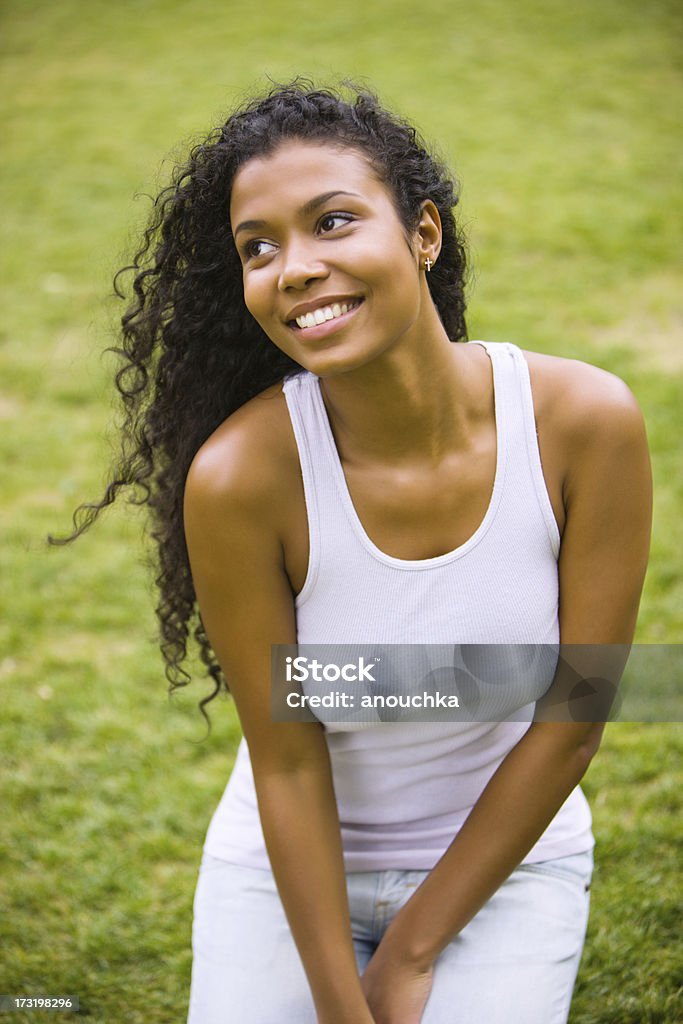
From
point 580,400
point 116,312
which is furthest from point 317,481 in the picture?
point 116,312

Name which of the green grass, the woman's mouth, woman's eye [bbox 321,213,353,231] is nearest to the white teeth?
the woman's mouth

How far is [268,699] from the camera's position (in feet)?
6.64

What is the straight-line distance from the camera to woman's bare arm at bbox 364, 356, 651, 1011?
1.93m

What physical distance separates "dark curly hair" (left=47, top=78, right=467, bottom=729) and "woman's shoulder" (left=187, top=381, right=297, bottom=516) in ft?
0.58

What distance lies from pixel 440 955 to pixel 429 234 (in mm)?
1399

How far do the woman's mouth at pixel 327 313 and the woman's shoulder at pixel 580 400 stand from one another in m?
0.42

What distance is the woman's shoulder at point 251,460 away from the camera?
6.40 feet

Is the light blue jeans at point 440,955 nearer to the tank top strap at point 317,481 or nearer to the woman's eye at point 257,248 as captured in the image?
the tank top strap at point 317,481

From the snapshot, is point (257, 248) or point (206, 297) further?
point (206, 297)

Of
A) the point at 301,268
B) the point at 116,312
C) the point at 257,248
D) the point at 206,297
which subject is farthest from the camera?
the point at 116,312

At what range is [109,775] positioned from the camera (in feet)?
10.9

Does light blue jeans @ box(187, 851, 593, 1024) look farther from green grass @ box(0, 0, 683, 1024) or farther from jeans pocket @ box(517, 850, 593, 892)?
green grass @ box(0, 0, 683, 1024)

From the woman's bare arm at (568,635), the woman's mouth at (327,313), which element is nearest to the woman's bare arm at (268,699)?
the woman's bare arm at (568,635)

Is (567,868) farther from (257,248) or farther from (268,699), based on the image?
(257,248)
